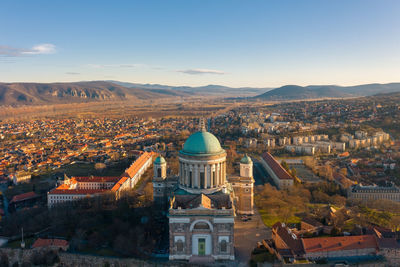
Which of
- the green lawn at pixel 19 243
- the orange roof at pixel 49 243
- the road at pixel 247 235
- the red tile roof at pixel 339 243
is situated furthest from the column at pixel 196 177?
the green lawn at pixel 19 243

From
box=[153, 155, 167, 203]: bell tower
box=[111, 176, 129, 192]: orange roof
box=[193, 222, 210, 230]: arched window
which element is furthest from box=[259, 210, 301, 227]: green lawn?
box=[111, 176, 129, 192]: orange roof

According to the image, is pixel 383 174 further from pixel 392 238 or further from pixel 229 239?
pixel 229 239

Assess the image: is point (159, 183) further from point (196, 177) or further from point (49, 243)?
point (49, 243)

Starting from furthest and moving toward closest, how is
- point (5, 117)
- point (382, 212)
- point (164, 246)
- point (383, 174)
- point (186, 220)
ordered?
point (5, 117), point (383, 174), point (382, 212), point (164, 246), point (186, 220)

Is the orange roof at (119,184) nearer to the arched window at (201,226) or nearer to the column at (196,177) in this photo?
the column at (196,177)

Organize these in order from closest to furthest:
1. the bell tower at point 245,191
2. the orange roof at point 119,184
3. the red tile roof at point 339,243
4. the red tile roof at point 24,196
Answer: the red tile roof at point 339,243 → the bell tower at point 245,191 → the red tile roof at point 24,196 → the orange roof at point 119,184

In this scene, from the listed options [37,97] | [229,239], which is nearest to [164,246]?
[229,239]
